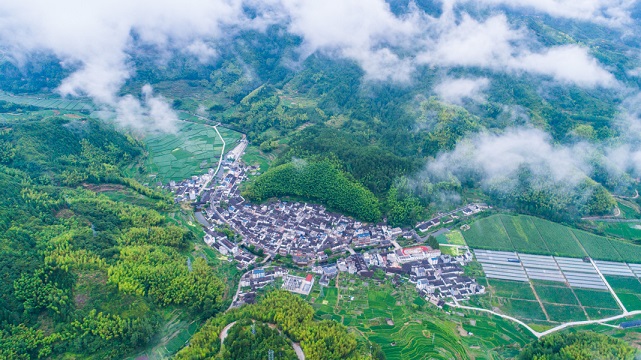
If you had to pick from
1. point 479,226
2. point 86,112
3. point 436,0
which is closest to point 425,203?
point 479,226

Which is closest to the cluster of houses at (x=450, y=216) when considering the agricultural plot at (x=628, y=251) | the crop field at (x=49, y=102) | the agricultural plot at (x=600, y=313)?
the agricultural plot at (x=628, y=251)

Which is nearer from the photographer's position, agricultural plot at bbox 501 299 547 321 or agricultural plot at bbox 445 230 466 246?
agricultural plot at bbox 501 299 547 321

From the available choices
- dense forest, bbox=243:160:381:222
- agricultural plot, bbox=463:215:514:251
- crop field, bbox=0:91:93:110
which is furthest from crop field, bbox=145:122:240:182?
agricultural plot, bbox=463:215:514:251

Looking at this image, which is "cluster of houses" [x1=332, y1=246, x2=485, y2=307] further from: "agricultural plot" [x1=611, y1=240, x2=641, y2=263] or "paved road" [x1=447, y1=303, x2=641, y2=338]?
"agricultural plot" [x1=611, y1=240, x2=641, y2=263]

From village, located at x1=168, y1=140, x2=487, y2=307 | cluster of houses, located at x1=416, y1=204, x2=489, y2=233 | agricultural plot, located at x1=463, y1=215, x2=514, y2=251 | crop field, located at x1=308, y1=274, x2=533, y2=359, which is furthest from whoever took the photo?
cluster of houses, located at x1=416, y1=204, x2=489, y2=233

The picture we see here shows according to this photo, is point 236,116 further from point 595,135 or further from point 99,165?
point 595,135

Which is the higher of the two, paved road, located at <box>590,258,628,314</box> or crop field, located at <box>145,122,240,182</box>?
crop field, located at <box>145,122,240,182</box>
